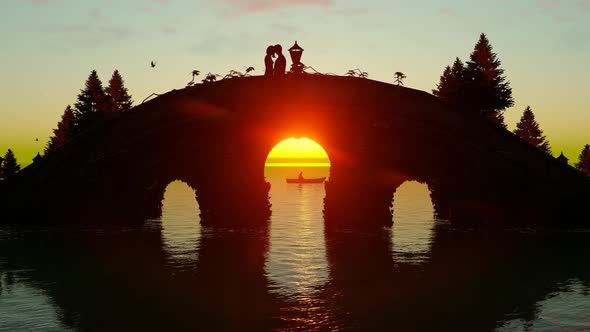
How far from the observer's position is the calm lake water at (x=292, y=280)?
1538 cm

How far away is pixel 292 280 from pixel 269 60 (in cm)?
1657

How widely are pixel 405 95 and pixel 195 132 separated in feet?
41.9

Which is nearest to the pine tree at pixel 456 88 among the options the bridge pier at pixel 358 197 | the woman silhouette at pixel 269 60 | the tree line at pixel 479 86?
the tree line at pixel 479 86

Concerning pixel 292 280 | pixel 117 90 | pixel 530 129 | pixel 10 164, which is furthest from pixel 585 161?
pixel 10 164

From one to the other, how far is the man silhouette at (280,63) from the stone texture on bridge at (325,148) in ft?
1.80

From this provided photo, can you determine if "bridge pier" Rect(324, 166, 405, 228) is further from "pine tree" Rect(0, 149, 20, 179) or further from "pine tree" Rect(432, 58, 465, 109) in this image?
"pine tree" Rect(0, 149, 20, 179)

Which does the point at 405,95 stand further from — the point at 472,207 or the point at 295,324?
the point at 295,324

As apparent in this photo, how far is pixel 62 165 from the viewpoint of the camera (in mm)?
33562

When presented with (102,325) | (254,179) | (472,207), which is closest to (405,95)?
(472,207)

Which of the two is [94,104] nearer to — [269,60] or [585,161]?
[269,60]

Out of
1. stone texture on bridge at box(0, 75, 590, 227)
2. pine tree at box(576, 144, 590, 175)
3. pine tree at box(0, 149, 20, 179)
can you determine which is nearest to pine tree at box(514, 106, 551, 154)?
pine tree at box(576, 144, 590, 175)

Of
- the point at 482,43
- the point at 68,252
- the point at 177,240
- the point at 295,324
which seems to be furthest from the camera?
the point at 482,43

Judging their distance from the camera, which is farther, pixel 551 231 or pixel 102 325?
pixel 551 231

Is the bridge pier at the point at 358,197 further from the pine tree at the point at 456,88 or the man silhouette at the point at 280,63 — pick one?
the pine tree at the point at 456,88
